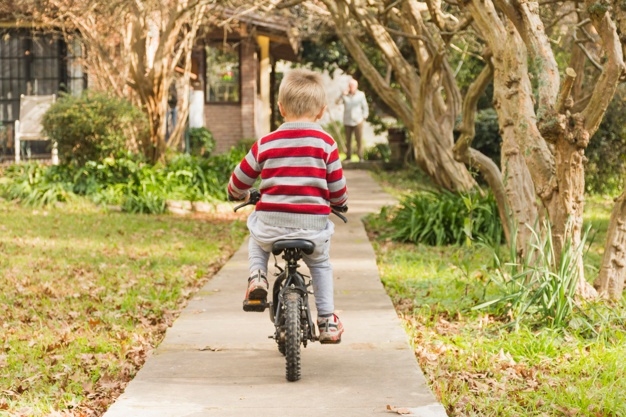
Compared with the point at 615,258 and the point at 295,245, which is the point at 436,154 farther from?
the point at 295,245

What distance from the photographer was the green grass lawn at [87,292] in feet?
20.1

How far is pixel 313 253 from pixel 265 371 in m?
0.78

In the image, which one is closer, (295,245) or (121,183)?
(295,245)

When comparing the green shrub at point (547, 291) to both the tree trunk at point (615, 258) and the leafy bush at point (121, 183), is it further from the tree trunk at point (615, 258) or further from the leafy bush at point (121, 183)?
the leafy bush at point (121, 183)

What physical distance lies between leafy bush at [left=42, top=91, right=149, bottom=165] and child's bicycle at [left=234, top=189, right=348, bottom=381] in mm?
11387

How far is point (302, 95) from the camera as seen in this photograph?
583 cm

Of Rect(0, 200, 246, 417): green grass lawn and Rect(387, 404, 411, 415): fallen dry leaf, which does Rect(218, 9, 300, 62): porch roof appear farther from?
Rect(387, 404, 411, 415): fallen dry leaf

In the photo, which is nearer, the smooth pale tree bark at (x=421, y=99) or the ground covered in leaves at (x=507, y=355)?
the ground covered in leaves at (x=507, y=355)

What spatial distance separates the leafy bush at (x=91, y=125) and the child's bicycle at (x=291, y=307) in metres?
11.4

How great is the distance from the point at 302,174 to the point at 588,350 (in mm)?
2349

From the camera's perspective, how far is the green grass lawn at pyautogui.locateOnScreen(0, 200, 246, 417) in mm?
6117

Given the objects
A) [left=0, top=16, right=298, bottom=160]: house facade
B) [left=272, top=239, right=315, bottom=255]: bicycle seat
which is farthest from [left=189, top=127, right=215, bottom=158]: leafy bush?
[left=272, top=239, right=315, bottom=255]: bicycle seat

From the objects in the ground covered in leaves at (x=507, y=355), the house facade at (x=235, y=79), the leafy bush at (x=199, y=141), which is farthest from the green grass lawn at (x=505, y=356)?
the house facade at (x=235, y=79)

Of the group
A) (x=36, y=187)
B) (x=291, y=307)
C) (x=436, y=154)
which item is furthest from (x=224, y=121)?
(x=291, y=307)
